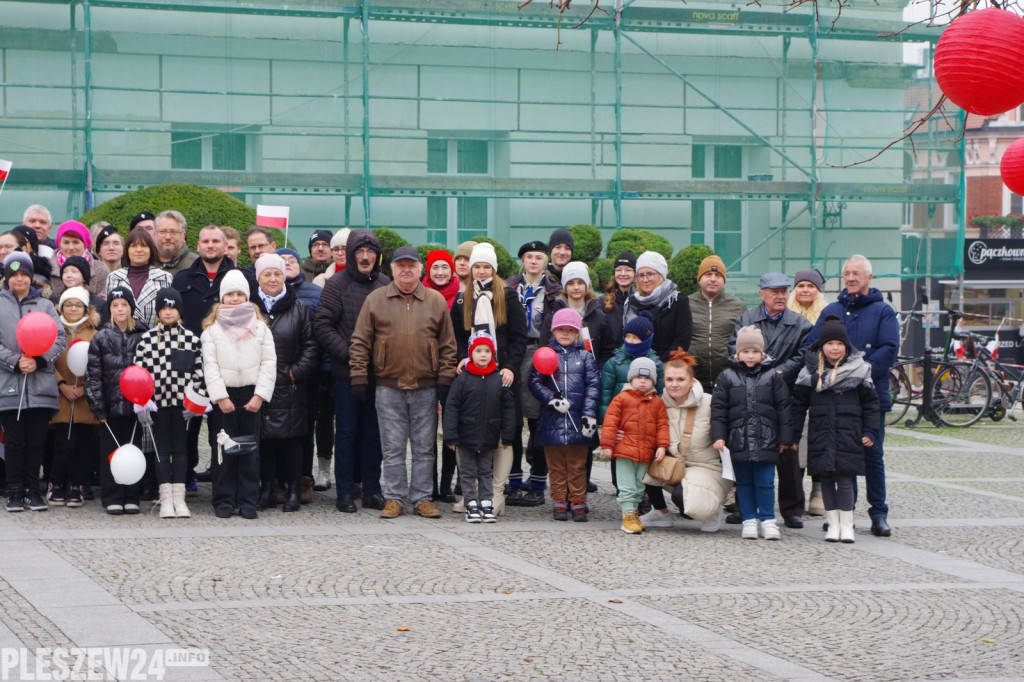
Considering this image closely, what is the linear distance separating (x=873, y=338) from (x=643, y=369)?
5.91 feet

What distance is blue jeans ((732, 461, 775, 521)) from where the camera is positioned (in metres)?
10.1

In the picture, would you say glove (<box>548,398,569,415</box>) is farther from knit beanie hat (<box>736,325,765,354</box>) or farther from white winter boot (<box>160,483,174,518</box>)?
white winter boot (<box>160,483,174,518</box>)

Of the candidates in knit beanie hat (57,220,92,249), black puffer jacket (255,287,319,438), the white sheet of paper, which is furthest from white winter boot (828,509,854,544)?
knit beanie hat (57,220,92,249)

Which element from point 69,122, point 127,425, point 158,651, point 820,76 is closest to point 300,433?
point 127,425

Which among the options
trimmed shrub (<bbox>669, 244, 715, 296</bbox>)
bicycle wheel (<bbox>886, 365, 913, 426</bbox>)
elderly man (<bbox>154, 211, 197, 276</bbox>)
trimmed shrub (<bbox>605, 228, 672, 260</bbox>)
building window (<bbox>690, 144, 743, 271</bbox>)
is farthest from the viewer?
building window (<bbox>690, 144, 743, 271</bbox>)

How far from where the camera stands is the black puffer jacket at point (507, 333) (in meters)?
10.8

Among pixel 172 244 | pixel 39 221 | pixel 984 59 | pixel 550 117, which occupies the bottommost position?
pixel 172 244

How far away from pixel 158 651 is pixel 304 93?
16.7 m

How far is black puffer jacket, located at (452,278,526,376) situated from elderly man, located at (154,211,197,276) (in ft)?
7.14

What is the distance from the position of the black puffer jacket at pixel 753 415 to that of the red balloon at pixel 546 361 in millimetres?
1242

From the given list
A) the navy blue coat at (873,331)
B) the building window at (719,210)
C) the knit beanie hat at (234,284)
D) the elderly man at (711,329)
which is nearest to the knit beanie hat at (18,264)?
the knit beanie hat at (234,284)

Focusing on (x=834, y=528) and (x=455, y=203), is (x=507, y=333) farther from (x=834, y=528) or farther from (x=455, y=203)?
(x=455, y=203)

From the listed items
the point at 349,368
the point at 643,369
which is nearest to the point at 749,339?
the point at 643,369

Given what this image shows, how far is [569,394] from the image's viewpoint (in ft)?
34.6
